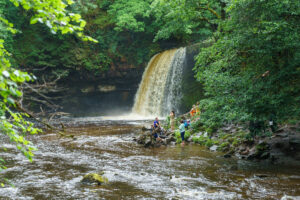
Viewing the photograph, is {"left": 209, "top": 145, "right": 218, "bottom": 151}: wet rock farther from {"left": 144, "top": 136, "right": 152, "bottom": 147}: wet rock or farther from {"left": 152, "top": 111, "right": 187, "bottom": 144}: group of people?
{"left": 144, "top": 136, "right": 152, "bottom": 147}: wet rock

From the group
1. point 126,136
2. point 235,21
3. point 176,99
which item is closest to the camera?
point 235,21

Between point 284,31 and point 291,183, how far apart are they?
4.55 metres

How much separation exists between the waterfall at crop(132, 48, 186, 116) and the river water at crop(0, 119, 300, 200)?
13263 millimetres

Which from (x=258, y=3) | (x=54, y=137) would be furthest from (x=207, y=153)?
(x=54, y=137)

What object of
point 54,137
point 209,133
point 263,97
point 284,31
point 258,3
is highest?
point 258,3

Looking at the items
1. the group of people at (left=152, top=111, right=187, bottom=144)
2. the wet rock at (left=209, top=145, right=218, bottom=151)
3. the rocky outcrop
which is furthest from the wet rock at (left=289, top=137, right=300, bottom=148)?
the rocky outcrop

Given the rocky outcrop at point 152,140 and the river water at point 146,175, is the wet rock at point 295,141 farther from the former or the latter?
the rocky outcrop at point 152,140

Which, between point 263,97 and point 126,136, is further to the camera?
point 126,136

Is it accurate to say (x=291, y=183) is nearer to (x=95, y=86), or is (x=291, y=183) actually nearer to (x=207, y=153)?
(x=207, y=153)

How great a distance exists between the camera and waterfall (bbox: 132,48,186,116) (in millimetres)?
26938

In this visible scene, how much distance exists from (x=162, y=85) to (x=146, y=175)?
761 inches

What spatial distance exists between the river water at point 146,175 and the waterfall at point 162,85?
13.3 meters

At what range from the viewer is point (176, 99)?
26.9m

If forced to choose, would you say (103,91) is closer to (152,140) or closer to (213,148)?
(152,140)
